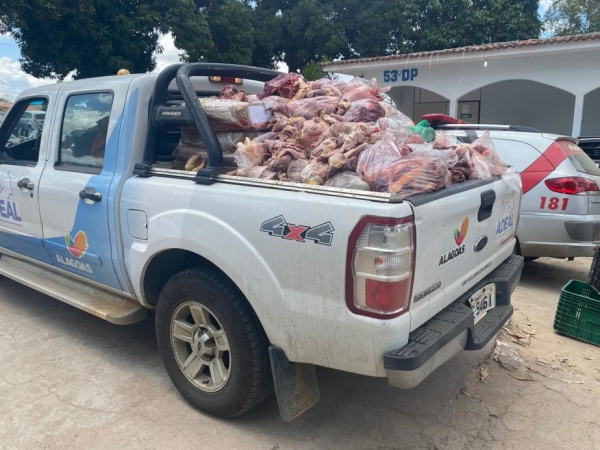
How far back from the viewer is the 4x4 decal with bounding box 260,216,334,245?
2158 millimetres

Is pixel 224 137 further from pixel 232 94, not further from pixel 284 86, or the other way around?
pixel 284 86

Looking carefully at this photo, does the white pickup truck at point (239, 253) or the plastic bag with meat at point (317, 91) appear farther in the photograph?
the plastic bag with meat at point (317, 91)

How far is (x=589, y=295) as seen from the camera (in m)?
4.17

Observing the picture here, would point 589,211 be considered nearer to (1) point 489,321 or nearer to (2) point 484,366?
(2) point 484,366

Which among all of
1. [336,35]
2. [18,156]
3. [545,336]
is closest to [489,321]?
[545,336]

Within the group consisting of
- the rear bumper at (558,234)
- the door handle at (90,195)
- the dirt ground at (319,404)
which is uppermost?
the door handle at (90,195)

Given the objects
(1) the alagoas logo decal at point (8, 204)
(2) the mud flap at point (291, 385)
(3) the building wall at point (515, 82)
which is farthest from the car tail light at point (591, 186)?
(3) the building wall at point (515, 82)

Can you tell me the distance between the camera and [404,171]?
2406 mm

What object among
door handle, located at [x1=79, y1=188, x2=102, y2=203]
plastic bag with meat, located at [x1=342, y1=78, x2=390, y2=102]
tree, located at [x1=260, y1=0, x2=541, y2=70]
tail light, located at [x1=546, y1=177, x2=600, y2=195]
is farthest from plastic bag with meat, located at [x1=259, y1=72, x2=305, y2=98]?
tree, located at [x1=260, y1=0, x2=541, y2=70]

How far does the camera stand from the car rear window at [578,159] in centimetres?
509

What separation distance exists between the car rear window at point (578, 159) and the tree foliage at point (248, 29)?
1162 cm

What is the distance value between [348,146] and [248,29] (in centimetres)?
1788

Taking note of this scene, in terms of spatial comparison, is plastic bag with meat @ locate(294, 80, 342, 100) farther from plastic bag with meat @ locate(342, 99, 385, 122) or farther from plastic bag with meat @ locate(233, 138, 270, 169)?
plastic bag with meat @ locate(233, 138, 270, 169)

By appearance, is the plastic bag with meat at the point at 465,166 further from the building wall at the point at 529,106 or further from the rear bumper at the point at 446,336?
the building wall at the point at 529,106
